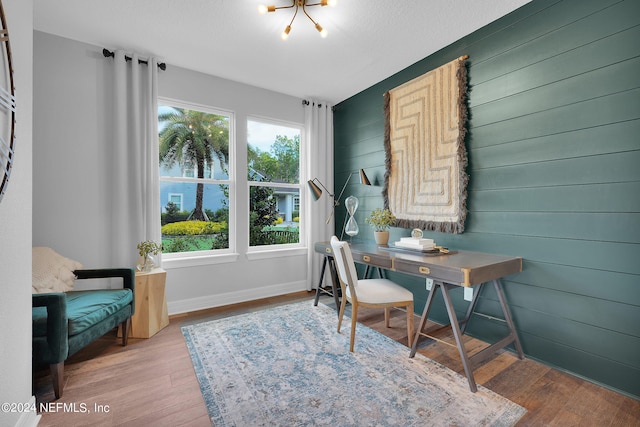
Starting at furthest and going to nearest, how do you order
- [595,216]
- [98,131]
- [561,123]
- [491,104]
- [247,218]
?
[247,218] → [98,131] → [491,104] → [561,123] → [595,216]

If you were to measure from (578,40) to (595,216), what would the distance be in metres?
1.12

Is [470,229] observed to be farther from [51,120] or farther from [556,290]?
[51,120]

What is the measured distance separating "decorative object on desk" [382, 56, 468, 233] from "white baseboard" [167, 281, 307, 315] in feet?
5.30

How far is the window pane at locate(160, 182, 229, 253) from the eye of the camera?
3.03 metres

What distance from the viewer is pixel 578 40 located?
182 centimetres

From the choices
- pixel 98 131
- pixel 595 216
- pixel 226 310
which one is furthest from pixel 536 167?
pixel 98 131

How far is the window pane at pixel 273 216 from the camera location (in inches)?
139

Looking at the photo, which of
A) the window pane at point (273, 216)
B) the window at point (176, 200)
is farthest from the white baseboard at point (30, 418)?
the window pane at point (273, 216)

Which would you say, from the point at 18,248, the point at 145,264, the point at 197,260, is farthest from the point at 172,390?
the point at 197,260

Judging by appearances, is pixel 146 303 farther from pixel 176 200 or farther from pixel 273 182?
pixel 273 182

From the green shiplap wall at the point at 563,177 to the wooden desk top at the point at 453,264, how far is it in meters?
0.23

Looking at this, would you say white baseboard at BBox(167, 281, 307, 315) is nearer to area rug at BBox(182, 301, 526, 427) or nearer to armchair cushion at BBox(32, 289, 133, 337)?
area rug at BBox(182, 301, 526, 427)

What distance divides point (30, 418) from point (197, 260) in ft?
5.75

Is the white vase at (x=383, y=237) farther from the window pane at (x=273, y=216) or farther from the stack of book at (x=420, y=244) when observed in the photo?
the window pane at (x=273, y=216)
